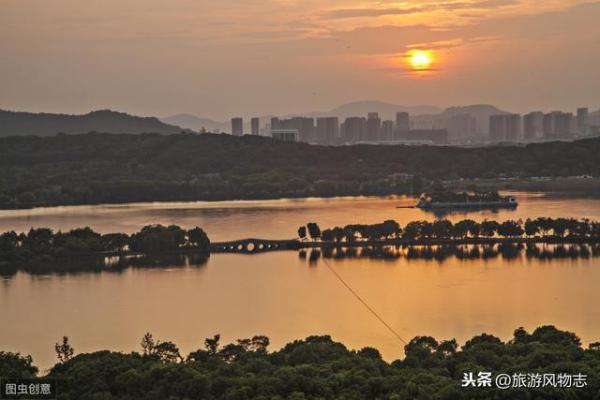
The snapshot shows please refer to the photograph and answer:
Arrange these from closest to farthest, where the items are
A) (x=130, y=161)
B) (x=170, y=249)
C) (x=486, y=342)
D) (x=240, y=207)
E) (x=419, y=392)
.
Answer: (x=419, y=392), (x=486, y=342), (x=170, y=249), (x=240, y=207), (x=130, y=161)

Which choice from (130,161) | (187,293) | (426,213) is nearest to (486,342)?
(187,293)

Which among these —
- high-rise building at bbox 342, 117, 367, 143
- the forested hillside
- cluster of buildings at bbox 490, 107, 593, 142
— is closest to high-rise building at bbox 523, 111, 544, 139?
cluster of buildings at bbox 490, 107, 593, 142

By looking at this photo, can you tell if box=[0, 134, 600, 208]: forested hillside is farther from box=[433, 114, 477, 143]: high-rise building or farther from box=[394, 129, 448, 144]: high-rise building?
box=[433, 114, 477, 143]: high-rise building

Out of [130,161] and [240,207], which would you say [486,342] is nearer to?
[240,207]

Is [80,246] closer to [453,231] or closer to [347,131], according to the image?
[453,231]

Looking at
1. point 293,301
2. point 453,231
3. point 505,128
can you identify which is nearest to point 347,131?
point 505,128
